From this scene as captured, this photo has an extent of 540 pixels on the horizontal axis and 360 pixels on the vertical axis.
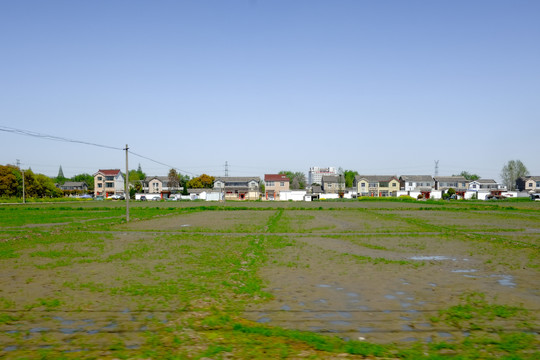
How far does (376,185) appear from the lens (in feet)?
357

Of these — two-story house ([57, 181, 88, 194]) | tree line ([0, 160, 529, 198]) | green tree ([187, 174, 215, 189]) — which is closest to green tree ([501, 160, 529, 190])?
tree line ([0, 160, 529, 198])

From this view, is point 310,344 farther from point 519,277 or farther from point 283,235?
point 283,235

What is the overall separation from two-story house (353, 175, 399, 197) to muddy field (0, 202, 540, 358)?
91.4m

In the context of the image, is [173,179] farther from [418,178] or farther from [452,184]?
[452,184]

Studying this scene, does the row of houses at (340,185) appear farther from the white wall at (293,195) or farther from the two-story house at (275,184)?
the white wall at (293,195)

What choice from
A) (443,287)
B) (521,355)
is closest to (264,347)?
(521,355)

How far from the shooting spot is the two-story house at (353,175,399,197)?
108 m

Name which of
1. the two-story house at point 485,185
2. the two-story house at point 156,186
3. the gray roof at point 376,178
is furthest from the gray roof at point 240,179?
the two-story house at point 485,185

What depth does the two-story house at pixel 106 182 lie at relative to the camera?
113375 mm

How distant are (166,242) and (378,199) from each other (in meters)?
70.3

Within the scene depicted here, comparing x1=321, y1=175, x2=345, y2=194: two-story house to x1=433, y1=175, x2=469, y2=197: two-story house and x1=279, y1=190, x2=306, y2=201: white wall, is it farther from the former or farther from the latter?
x1=433, y1=175, x2=469, y2=197: two-story house

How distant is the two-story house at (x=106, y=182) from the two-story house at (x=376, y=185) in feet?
248

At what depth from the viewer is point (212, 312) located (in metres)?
7.59

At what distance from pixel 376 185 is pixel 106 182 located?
278 feet
